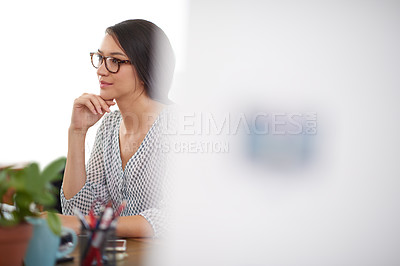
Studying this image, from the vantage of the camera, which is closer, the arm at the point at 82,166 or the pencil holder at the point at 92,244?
the pencil holder at the point at 92,244

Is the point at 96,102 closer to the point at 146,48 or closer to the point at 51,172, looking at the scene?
the point at 146,48

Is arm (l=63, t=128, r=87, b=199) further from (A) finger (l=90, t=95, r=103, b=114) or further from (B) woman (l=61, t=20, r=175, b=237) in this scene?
(A) finger (l=90, t=95, r=103, b=114)

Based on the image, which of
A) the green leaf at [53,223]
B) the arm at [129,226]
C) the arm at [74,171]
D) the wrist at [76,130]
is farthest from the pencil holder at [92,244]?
the wrist at [76,130]

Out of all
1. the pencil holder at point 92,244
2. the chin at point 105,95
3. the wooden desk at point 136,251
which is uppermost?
the chin at point 105,95

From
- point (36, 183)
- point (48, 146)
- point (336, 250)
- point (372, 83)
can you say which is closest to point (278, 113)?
point (372, 83)

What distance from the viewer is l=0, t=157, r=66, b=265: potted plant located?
60 centimetres

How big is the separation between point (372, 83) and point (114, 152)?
93 cm

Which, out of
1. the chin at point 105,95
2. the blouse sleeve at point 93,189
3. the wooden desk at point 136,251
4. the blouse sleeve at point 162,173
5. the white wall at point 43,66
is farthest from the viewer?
the white wall at point 43,66

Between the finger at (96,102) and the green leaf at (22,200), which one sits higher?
the finger at (96,102)

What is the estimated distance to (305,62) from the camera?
0.98 m

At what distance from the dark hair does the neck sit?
0.04 metres

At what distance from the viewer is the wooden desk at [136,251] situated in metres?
0.79

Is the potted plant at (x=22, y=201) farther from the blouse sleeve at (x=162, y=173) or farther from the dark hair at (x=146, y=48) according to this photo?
the dark hair at (x=146, y=48)

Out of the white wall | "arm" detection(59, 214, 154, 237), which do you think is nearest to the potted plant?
"arm" detection(59, 214, 154, 237)
